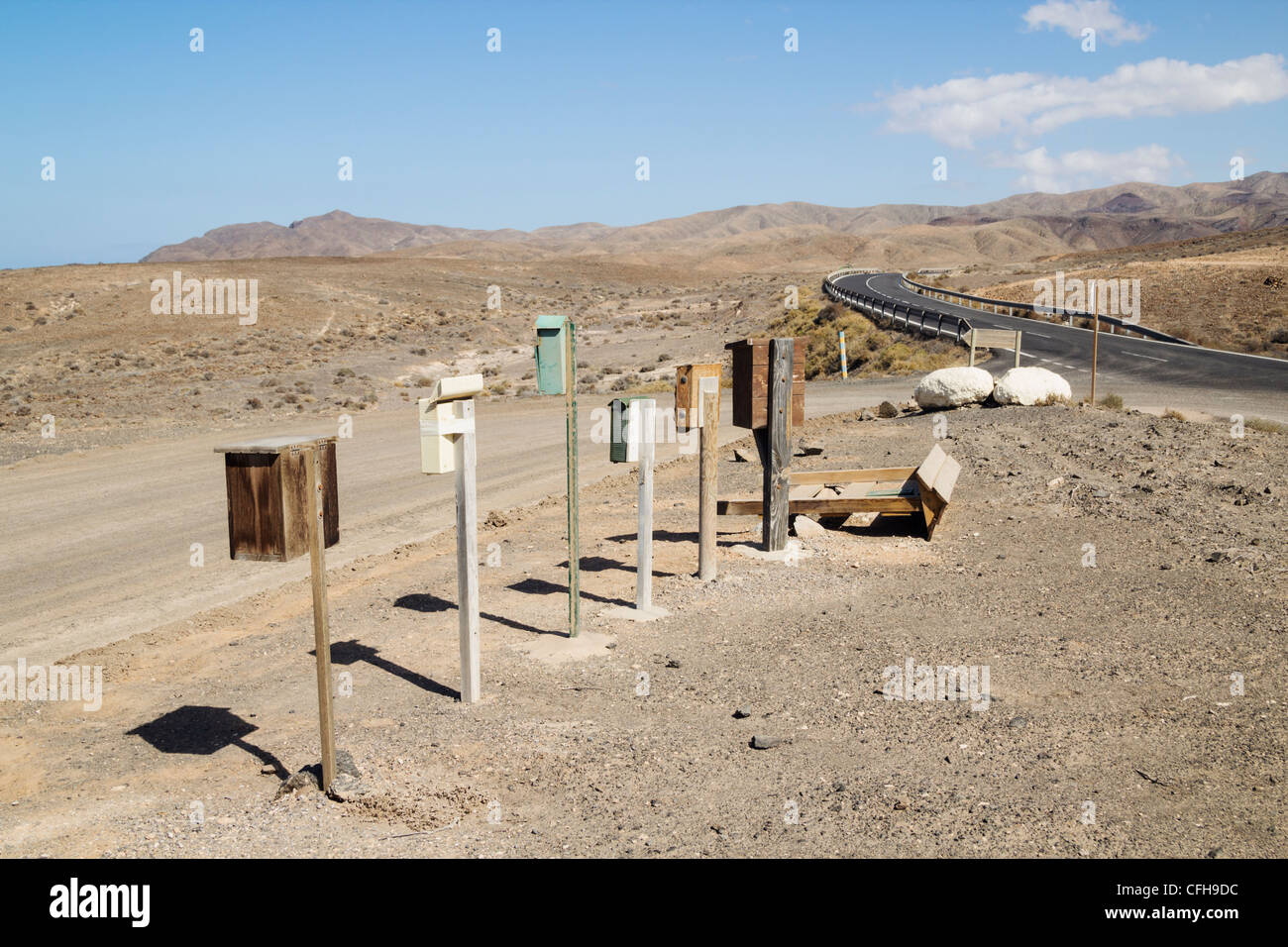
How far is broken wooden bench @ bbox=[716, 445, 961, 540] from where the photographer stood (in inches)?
394

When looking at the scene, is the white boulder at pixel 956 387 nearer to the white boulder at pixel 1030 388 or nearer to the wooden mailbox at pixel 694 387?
the white boulder at pixel 1030 388

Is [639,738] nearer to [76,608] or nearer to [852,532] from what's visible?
[852,532]

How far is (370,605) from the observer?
8578 mm

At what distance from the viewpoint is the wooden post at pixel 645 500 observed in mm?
7730

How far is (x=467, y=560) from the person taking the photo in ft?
20.5

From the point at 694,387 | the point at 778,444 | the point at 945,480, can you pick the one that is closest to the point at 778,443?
the point at 778,444

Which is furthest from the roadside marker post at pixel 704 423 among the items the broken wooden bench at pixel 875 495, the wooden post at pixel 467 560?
the wooden post at pixel 467 560

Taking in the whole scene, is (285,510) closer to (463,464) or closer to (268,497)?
(268,497)

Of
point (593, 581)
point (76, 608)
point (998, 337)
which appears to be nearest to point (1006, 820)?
point (593, 581)

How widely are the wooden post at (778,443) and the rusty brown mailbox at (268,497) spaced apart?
Answer: 17.4 feet

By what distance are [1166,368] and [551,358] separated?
75.9ft
